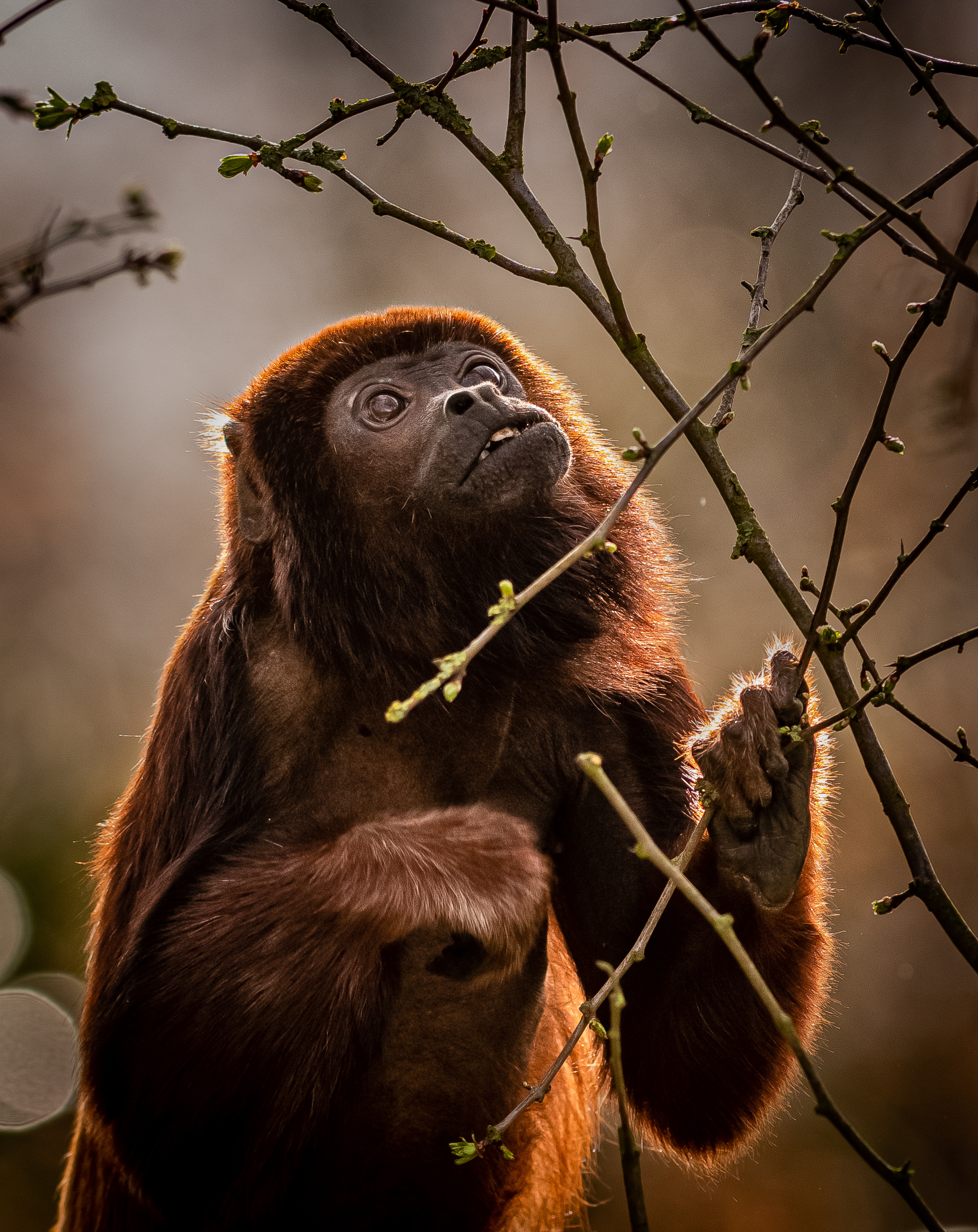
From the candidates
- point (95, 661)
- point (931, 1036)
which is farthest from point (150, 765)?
point (931, 1036)

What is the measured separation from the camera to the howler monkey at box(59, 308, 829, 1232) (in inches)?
80.7

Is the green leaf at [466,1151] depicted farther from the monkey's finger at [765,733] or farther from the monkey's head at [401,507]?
the monkey's head at [401,507]

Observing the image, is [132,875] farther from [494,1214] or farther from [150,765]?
[494,1214]

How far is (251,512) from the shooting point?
2512 millimetres

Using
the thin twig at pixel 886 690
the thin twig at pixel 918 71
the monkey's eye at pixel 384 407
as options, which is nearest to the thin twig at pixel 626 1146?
the thin twig at pixel 886 690

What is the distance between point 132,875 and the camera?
2.40m

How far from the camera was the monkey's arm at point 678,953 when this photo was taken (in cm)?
229

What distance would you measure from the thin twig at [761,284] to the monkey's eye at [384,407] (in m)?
0.95

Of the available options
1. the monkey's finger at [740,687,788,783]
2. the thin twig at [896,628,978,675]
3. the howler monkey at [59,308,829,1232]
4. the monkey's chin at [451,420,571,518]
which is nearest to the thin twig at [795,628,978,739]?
the thin twig at [896,628,978,675]

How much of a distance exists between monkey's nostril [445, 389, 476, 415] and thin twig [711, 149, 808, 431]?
67 centimetres

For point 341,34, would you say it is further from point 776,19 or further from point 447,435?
point 447,435

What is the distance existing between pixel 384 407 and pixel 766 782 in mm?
1338

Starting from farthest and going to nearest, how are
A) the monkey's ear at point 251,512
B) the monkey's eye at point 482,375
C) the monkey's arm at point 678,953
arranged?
the monkey's eye at point 482,375 < the monkey's ear at point 251,512 < the monkey's arm at point 678,953

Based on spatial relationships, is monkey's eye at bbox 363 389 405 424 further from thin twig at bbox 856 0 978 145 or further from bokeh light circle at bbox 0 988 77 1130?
bokeh light circle at bbox 0 988 77 1130
